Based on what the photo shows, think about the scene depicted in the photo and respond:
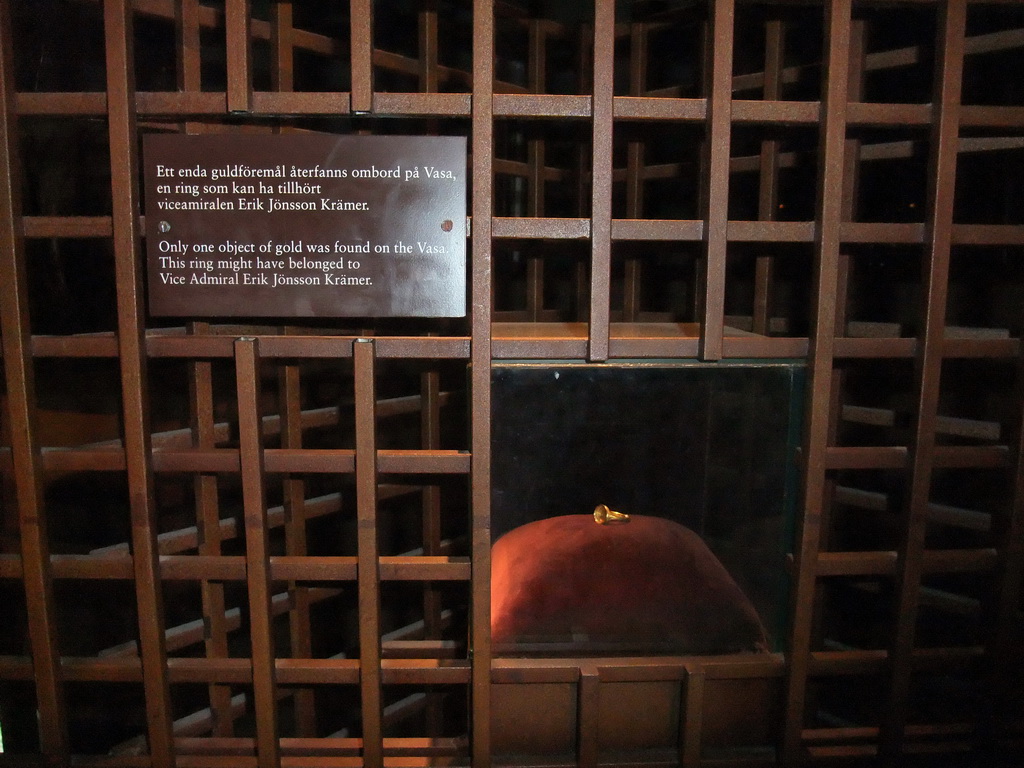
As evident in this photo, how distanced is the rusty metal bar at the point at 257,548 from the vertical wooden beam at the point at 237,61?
619 millimetres

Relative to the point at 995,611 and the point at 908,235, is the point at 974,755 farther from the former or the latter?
the point at 908,235

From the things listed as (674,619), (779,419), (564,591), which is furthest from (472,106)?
(674,619)

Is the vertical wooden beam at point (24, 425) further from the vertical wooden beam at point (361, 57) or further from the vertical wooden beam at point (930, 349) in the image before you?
the vertical wooden beam at point (930, 349)

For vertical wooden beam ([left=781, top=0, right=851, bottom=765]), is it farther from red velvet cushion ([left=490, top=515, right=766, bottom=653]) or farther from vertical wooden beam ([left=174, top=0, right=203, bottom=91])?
vertical wooden beam ([left=174, top=0, right=203, bottom=91])

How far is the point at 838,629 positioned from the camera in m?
2.91

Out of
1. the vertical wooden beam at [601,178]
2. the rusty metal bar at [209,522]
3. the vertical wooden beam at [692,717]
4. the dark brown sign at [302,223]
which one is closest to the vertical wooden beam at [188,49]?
the dark brown sign at [302,223]

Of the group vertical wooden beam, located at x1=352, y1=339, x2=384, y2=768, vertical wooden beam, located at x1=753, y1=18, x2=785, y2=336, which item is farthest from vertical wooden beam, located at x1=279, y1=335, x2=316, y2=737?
vertical wooden beam, located at x1=753, y1=18, x2=785, y2=336

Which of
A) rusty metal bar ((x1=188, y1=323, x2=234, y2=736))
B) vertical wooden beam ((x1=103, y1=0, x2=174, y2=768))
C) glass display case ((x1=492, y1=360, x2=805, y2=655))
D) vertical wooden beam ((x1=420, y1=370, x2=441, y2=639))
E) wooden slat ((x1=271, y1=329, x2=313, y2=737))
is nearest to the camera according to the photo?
vertical wooden beam ((x1=103, y1=0, x2=174, y2=768))

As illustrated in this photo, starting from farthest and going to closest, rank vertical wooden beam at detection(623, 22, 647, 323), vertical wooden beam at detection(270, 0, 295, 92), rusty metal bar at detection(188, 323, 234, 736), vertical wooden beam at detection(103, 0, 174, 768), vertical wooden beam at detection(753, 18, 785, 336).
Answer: vertical wooden beam at detection(623, 22, 647, 323), vertical wooden beam at detection(753, 18, 785, 336), vertical wooden beam at detection(270, 0, 295, 92), rusty metal bar at detection(188, 323, 234, 736), vertical wooden beam at detection(103, 0, 174, 768)

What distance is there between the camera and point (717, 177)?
1791 millimetres

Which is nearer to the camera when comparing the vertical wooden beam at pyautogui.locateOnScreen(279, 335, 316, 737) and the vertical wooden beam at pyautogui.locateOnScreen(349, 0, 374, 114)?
the vertical wooden beam at pyautogui.locateOnScreen(349, 0, 374, 114)

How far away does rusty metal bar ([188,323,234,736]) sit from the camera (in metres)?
2.08

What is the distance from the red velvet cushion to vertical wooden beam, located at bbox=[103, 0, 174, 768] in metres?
0.96

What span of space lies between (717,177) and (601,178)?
12.3 inches
